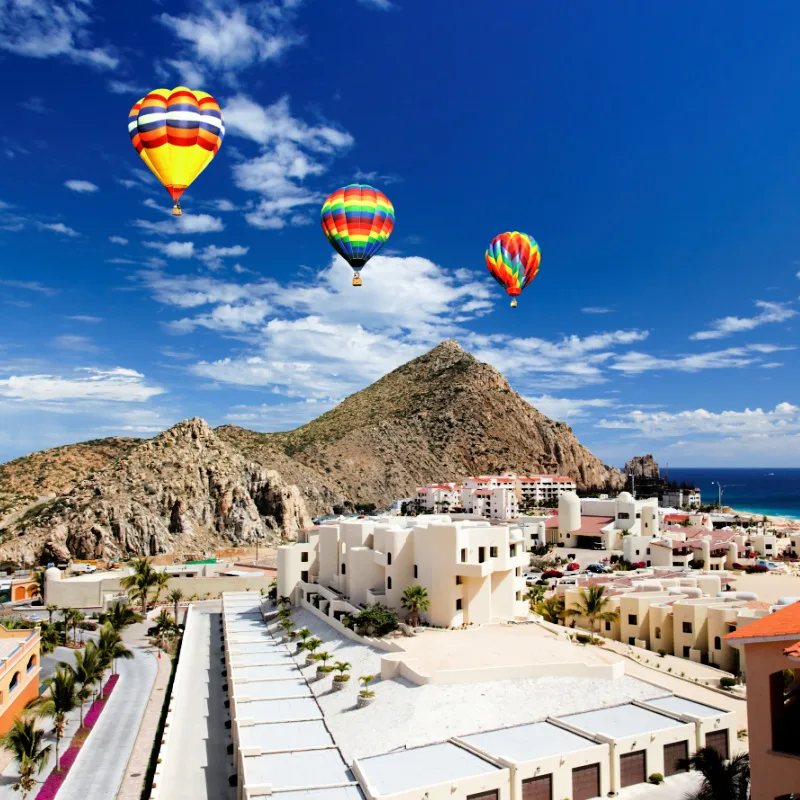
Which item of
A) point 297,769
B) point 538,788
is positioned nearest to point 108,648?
point 297,769

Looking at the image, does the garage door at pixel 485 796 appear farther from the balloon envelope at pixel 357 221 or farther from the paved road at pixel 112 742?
the balloon envelope at pixel 357 221

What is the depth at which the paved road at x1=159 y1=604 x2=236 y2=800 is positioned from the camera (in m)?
25.6

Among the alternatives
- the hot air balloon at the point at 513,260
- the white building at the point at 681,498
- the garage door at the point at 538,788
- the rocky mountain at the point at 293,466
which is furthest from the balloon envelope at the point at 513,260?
the white building at the point at 681,498

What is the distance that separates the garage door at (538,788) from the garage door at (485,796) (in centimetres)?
86

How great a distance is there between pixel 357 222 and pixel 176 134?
42.3ft

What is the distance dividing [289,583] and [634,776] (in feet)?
109

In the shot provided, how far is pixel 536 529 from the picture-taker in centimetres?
8300

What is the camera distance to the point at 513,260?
5372cm

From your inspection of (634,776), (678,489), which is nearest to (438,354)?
(678,489)

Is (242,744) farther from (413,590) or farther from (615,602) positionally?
(615,602)

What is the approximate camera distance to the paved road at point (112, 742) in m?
27.4

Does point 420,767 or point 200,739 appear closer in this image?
point 420,767

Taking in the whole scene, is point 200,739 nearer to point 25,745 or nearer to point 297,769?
point 25,745

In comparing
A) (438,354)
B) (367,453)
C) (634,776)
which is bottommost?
(634,776)
